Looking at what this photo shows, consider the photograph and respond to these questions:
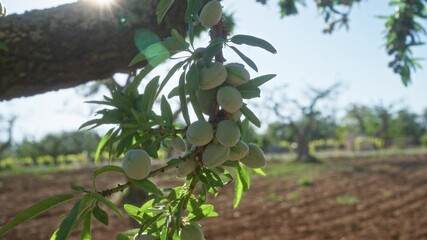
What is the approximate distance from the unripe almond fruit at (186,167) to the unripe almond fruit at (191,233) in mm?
94

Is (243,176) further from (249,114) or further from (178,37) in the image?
(178,37)

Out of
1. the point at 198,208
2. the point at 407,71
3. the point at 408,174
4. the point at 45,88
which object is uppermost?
the point at 45,88

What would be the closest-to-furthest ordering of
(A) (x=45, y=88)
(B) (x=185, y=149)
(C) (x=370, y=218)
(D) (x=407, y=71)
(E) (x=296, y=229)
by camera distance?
(B) (x=185, y=149) < (A) (x=45, y=88) < (D) (x=407, y=71) < (E) (x=296, y=229) < (C) (x=370, y=218)

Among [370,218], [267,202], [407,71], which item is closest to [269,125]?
[267,202]

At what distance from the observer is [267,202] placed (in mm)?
7926

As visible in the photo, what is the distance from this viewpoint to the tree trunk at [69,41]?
1287mm

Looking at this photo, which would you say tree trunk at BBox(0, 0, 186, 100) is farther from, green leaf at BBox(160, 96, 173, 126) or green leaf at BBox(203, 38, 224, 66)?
green leaf at BBox(203, 38, 224, 66)

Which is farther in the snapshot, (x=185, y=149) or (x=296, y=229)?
(x=296, y=229)

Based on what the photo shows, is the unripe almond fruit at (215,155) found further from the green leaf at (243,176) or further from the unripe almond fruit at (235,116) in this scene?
the green leaf at (243,176)

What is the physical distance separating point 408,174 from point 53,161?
26936mm

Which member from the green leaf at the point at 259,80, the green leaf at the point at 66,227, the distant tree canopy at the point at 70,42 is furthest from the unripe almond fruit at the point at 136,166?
the distant tree canopy at the point at 70,42

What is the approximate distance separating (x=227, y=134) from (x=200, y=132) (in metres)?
0.05

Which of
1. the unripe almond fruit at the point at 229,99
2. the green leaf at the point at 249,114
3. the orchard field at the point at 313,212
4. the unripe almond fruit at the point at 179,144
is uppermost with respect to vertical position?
the unripe almond fruit at the point at 229,99

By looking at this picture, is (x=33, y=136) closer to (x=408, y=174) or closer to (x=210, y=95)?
(x=408, y=174)
